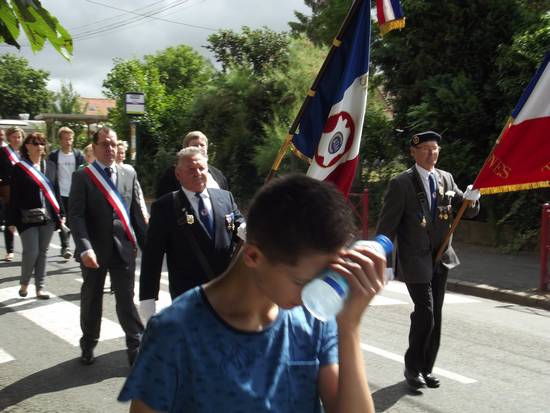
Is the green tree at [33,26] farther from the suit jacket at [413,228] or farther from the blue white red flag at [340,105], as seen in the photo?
the suit jacket at [413,228]

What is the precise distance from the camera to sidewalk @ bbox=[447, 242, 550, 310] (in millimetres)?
9219

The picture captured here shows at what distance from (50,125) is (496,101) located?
2028cm

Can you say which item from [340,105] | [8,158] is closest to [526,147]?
[340,105]

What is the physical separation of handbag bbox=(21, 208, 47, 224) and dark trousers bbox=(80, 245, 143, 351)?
2619 mm

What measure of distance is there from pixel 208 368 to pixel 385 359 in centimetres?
458

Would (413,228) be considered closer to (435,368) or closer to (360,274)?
(435,368)

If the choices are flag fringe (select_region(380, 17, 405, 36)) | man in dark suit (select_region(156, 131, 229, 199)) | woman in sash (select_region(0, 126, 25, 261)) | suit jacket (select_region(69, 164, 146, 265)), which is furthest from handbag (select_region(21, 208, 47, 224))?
flag fringe (select_region(380, 17, 405, 36))

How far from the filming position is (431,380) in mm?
5277

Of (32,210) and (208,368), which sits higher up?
(208,368)

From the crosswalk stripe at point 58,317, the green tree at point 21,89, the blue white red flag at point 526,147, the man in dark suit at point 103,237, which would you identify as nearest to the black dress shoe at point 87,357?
the man in dark suit at point 103,237

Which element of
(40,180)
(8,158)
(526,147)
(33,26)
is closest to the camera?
(33,26)

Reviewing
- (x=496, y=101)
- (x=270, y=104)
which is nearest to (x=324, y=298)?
(x=496, y=101)

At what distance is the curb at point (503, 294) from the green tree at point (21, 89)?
5388cm

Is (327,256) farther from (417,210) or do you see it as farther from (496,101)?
(496,101)
